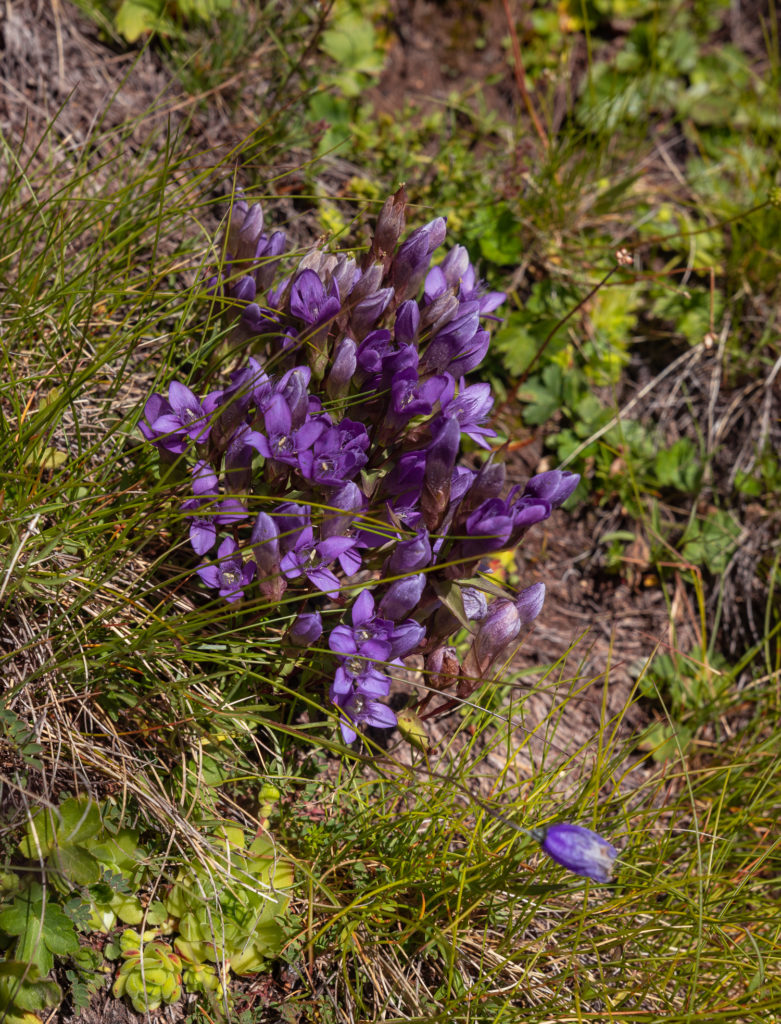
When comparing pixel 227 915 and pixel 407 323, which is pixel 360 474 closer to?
pixel 407 323

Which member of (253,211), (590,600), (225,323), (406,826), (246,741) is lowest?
(590,600)

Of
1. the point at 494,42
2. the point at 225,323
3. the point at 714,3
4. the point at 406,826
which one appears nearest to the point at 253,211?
the point at 225,323

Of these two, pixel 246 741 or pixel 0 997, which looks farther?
pixel 246 741

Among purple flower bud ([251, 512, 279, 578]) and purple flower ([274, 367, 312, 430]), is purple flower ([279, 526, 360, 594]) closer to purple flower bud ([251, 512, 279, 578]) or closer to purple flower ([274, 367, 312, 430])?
purple flower bud ([251, 512, 279, 578])

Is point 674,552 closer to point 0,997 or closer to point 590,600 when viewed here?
point 590,600

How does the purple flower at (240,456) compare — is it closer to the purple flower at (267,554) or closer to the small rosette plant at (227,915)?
the purple flower at (267,554)

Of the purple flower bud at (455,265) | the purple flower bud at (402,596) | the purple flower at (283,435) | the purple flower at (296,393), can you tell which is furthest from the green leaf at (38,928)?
the purple flower bud at (455,265)
